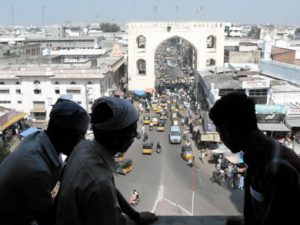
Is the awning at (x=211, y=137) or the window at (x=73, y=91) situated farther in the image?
the window at (x=73, y=91)

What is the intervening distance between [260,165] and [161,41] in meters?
23.9

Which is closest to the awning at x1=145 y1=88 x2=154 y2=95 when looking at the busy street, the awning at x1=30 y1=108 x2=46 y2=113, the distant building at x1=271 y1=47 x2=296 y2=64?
the distant building at x1=271 y1=47 x2=296 y2=64

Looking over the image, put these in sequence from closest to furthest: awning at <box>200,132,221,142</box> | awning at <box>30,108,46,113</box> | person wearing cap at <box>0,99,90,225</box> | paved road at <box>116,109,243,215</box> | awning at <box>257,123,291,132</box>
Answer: person wearing cap at <box>0,99,90,225</box>, paved road at <box>116,109,243,215</box>, awning at <box>257,123,291,132</box>, awning at <box>200,132,221,142</box>, awning at <box>30,108,46,113</box>

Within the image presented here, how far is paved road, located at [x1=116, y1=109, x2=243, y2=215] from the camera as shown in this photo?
877 centimetres

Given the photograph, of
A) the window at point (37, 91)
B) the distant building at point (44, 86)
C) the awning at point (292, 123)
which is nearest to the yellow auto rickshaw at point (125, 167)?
the awning at point (292, 123)

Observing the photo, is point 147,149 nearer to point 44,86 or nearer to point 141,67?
point 44,86

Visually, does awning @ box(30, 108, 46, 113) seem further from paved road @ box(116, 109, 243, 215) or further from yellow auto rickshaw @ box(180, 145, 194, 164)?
yellow auto rickshaw @ box(180, 145, 194, 164)

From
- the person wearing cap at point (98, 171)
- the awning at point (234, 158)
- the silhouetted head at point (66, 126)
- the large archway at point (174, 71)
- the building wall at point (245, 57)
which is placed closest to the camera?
the person wearing cap at point (98, 171)

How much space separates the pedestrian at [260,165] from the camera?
1435 mm

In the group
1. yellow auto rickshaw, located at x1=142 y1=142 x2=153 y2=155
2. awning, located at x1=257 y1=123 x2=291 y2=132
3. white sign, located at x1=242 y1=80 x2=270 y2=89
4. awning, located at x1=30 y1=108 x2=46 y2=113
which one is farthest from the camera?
awning, located at x1=30 y1=108 x2=46 y2=113

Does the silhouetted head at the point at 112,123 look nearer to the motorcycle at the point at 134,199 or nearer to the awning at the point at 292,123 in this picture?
the motorcycle at the point at 134,199

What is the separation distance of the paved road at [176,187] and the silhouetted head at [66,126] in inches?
266

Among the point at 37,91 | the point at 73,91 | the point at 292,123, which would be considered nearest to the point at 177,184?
the point at 292,123


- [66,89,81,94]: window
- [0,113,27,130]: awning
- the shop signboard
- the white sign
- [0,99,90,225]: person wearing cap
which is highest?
[0,99,90,225]: person wearing cap
